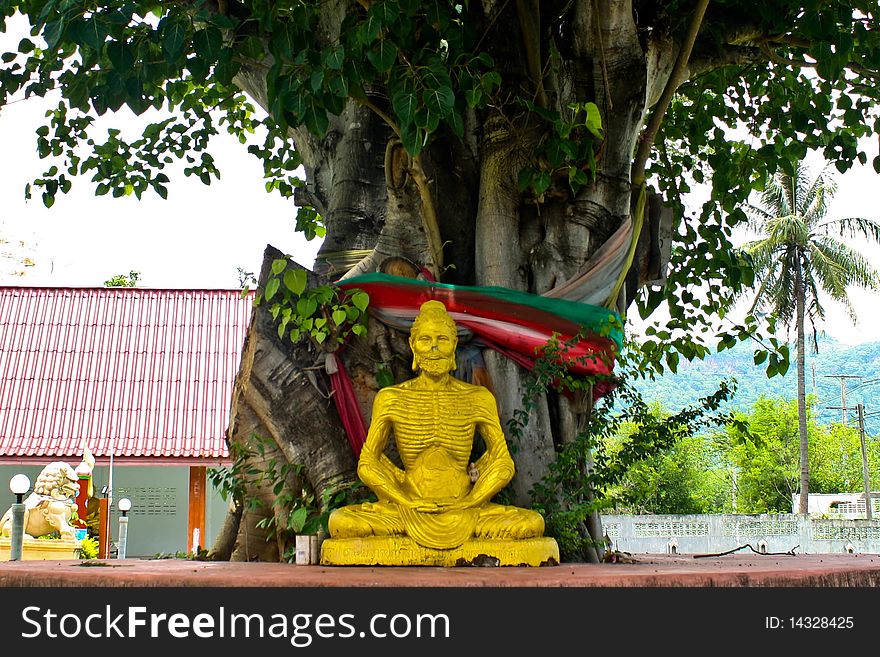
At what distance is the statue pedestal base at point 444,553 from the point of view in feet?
17.4

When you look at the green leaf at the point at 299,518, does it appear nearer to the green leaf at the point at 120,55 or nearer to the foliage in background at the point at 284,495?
the foliage in background at the point at 284,495

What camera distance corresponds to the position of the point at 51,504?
554 inches

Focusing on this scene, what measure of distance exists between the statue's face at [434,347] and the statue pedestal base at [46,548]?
379 inches

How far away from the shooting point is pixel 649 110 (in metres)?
7.48

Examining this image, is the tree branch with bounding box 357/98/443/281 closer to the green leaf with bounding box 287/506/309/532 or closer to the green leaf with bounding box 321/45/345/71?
the green leaf with bounding box 321/45/345/71

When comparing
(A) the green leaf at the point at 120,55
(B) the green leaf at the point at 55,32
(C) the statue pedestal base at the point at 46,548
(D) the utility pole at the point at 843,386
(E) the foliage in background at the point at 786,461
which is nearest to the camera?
(B) the green leaf at the point at 55,32

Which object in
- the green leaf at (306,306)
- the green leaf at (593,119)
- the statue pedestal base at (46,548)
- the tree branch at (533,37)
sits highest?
the tree branch at (533,37)

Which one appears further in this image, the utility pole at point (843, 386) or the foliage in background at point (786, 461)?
Result: the foliage in background at point (786, 461)

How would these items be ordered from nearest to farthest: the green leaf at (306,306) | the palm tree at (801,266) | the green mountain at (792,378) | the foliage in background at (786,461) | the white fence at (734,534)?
the green leaf at (306,306) → the white fence at (734,534) → the palm tree at (801,266) → the foliage in background at (786,461) → the green mountain at (792,378)

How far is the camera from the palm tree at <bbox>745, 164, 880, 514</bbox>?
31359 millimetres

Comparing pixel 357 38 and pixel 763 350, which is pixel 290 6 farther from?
pixel 763 350

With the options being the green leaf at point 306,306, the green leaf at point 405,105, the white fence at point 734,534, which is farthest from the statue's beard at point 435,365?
the white fence at point 734,534

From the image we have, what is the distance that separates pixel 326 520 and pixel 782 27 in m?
4.26

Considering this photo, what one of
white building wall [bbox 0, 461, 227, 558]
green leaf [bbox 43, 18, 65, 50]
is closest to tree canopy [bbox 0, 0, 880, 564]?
green leaf [bbox 43, 18, 65, 50]
